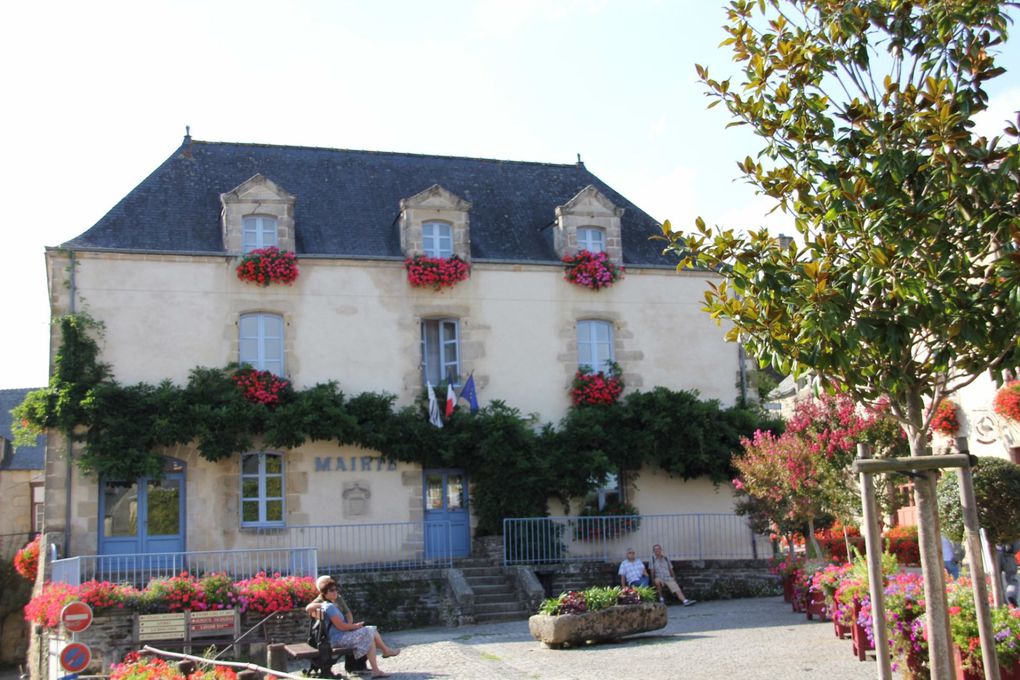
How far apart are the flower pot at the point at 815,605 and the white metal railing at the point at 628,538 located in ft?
19.7

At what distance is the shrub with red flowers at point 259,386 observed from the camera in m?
18.6

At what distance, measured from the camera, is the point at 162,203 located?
20.2 m

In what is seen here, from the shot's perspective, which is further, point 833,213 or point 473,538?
point 473,538

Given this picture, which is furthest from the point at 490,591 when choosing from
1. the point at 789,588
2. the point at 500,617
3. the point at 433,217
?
the point at 433,217

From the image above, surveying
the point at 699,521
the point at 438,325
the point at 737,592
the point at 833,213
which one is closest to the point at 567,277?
the point at 438,325

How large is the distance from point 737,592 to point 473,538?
4632mm

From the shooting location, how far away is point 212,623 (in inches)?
548

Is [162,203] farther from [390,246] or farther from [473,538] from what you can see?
[473,538]

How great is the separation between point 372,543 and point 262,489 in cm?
208

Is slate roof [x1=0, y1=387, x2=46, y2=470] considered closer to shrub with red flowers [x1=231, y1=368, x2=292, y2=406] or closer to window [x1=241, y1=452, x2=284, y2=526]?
window [x1=241, y1=452, x2=284, y2=526]

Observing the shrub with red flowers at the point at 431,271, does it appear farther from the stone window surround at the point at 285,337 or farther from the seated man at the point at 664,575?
the seated man at the point at 664,575

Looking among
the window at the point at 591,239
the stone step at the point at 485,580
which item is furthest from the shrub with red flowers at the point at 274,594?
the window at the point at 591,239

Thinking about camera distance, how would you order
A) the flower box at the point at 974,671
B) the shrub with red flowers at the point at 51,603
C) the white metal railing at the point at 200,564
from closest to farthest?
the flower box at the point at 974,671 → the shrub with red flowers at the point at 51,603 → the white metal railing at the point at 200,564

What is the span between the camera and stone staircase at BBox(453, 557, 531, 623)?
16906 mm
